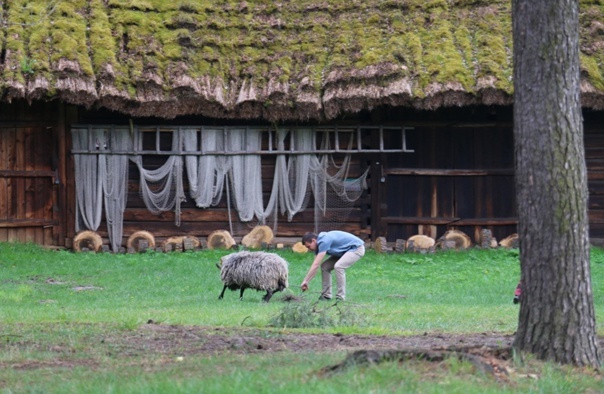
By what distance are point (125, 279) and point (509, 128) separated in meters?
9.87

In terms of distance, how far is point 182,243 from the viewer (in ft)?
73.7

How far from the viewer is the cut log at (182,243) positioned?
2239 centimetres

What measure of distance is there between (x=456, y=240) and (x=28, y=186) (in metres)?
9.63

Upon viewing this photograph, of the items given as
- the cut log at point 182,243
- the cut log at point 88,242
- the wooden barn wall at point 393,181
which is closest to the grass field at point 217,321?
the cut log at point 182,243

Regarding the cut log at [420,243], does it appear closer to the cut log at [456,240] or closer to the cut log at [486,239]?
the cut log at [456,240]

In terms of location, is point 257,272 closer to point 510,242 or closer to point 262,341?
point 262,341

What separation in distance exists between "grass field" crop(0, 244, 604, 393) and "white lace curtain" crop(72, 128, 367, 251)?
1386mm

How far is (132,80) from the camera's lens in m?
21.5

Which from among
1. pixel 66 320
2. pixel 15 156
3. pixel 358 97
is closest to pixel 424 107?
pixel 358 97

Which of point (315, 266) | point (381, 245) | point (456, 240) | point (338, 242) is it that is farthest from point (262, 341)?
point (456, 240)

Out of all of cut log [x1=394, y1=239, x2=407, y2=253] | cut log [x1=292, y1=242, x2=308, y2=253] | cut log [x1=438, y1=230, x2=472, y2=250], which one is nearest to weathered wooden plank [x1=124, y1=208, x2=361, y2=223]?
cut log [x1=292, y1=242, x2=308, y2=253]

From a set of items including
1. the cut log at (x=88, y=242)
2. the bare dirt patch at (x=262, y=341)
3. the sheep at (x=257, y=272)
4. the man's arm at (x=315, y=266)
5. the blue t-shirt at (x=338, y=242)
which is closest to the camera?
the bare dirt patch at (x=262, y=341)

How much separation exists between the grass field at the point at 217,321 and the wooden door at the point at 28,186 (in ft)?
2.71

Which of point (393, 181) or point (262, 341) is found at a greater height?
point (393, 181)
